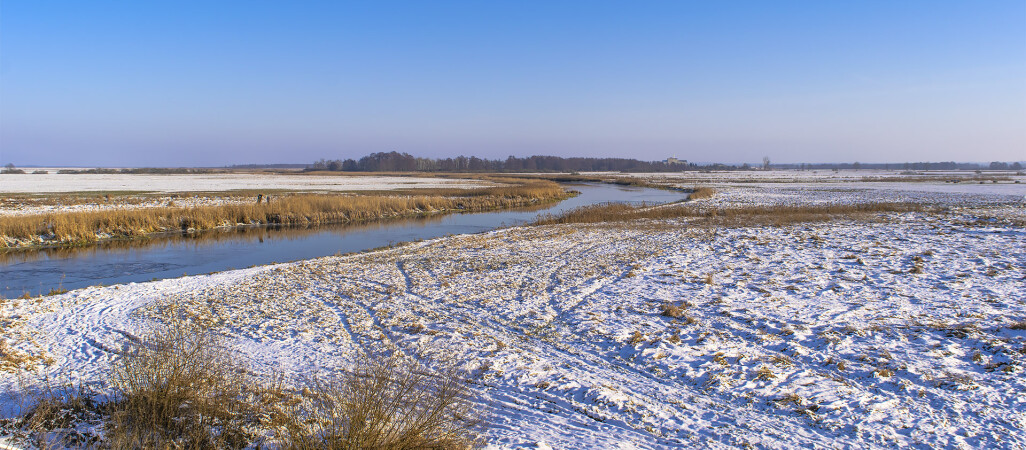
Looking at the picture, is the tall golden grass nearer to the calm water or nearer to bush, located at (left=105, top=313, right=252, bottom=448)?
the calm water

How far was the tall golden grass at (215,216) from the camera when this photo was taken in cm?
2195

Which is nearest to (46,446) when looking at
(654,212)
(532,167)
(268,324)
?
(268,324)

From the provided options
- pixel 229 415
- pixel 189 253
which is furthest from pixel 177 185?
pixel 229 415

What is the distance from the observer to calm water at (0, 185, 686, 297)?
15430 millimetres

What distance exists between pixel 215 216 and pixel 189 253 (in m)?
8.66

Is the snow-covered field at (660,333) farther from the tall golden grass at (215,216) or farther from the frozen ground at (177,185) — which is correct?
the frozen ground at (177,185)

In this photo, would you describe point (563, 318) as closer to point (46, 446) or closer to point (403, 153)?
point (46, 446)

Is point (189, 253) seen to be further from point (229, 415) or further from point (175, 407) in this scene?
point (229, 415)

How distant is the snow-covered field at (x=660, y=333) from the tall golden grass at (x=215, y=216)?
1340 cm

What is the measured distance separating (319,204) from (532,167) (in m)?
164

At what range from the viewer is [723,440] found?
5129mm

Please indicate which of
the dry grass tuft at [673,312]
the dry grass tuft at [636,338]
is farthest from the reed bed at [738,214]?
the dry grass tuft at [636,338]

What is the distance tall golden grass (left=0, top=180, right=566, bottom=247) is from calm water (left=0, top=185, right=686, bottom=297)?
1645 mm

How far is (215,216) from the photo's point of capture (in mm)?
27891
